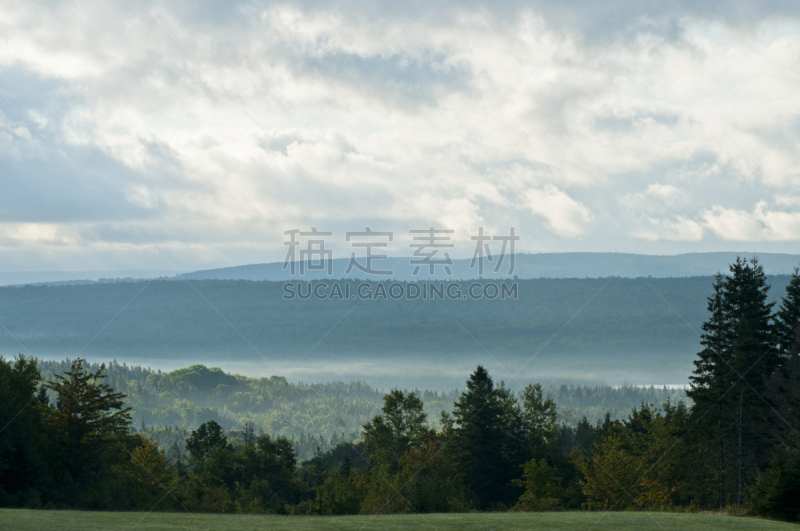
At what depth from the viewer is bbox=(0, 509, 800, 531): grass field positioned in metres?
24.0

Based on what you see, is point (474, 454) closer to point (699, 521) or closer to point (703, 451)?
point (703, 451)

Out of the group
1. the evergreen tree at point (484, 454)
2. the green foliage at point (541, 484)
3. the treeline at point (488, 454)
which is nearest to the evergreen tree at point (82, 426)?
the treeline at point (488, 454)

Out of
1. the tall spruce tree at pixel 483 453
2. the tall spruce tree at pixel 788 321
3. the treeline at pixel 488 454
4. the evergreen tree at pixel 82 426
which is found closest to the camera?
the treeline at pixel 488 454

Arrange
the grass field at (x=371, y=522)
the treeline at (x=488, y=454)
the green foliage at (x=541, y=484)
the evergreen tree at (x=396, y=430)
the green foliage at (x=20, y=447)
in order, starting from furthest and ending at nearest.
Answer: the evergreen tree at (x=396, y=430) < the green foliage at (x=541, y=484) < the treeline at (x=488, y=454) < the green foliage at (x=20, y=447) < the grass field at (x=371, y=522)

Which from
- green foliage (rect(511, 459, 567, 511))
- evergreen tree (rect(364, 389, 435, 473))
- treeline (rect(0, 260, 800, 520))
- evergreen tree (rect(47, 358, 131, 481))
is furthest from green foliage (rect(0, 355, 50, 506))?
green foliage (rect(511, 459, 567, 511))

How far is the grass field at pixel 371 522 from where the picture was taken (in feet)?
78.6

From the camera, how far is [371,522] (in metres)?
27.7

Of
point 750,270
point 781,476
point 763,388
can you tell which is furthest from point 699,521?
point 750,270

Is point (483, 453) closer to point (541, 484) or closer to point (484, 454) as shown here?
point (484, 454)

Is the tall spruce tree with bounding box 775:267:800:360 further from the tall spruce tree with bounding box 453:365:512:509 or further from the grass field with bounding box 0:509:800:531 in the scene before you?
the grass field with bounding box 0:509:800:531

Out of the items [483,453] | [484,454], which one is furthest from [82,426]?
[484,454]

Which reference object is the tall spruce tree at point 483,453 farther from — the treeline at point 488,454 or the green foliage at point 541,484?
the green foliage at point 541,484

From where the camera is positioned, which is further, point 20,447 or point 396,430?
point 396,430

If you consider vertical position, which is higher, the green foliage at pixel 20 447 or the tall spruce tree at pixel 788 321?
the tall spruce tree at pixel 788 321
